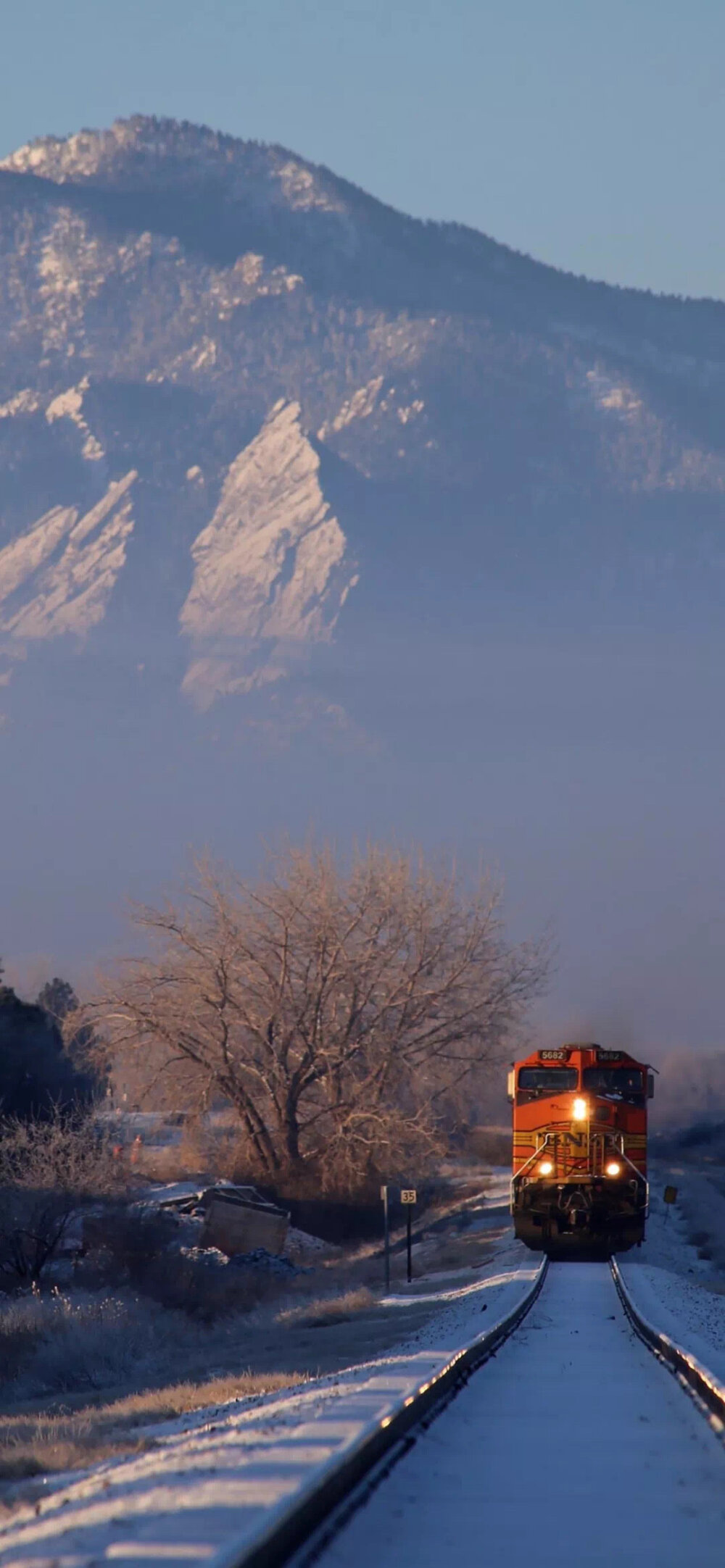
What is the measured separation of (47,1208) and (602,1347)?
31109mm

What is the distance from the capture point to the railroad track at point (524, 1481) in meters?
6.29

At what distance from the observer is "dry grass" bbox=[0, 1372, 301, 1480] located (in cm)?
1095

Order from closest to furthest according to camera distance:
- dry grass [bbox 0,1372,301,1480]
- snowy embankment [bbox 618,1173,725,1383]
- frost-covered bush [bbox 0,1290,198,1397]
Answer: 1. dry grass [bbox 0,1372,301,1480]
2. snowy embankment [bbox 618,1173,725,1383]
3. frost-covered bush [bbox 0,1290,198,1397]

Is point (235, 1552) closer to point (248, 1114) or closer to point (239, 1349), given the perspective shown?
point (239, 1349)

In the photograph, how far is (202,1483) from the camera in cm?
687

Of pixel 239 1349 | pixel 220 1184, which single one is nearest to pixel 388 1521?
pixel 239 1349

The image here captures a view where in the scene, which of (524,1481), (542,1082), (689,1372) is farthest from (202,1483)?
→ (542,1082)

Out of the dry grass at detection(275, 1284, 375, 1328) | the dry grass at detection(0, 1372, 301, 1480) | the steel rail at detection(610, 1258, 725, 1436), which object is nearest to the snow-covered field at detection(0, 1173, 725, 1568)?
the steel rail at detection(610, 1258, 725, 1436)

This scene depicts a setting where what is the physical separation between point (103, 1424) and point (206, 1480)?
7988 millimetres

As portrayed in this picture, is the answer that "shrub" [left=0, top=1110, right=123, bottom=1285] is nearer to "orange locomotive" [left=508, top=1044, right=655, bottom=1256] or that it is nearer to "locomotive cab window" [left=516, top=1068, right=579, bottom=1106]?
"orange locomotive" [left=508, top=1044, right=655, bottom=1256]

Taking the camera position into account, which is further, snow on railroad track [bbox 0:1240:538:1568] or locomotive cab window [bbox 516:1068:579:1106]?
locomotive cab window [bbox 516:1068:579:1106]

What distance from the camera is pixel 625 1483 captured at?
8000mm

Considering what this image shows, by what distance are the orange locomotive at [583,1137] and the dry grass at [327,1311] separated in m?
4.42

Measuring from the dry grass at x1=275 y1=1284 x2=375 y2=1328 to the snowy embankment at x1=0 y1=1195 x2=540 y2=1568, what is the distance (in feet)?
51.8
